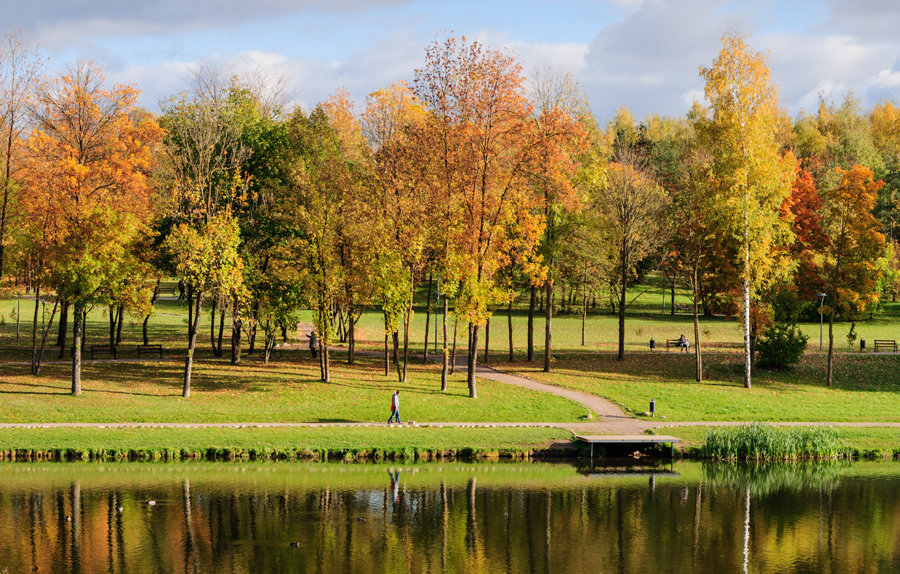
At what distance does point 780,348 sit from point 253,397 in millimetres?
31674

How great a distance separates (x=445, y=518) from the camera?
28.4 meters

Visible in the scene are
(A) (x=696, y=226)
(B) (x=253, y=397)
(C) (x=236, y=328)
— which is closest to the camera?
(B) (x=253, y=397)

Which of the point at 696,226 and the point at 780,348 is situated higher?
the point at 696,226

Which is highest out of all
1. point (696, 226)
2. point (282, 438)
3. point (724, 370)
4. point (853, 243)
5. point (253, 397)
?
point (696, 226)

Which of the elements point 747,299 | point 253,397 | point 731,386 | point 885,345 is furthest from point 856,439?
point 885,345

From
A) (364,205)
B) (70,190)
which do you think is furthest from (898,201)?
(70,190)

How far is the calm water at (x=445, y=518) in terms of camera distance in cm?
2405

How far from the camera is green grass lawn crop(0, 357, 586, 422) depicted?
4316 centimetres

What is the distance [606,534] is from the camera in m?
26.9

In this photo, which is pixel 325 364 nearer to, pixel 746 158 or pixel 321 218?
pixel 321 218

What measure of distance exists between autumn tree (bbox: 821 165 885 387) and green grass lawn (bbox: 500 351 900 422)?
2.85 m

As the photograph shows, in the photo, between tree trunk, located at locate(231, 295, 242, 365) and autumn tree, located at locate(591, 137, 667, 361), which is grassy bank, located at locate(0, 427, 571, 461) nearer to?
tree trunk, located at locate(231, 295, 242, 365)

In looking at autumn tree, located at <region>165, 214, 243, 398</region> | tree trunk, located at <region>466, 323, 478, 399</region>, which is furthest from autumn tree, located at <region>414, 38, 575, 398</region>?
autumn tree, located at <region>165, 214, 243, 398</region>

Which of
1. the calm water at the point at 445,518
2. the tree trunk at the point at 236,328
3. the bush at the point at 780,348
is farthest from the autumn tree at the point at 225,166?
the bush at the point at 780,348
